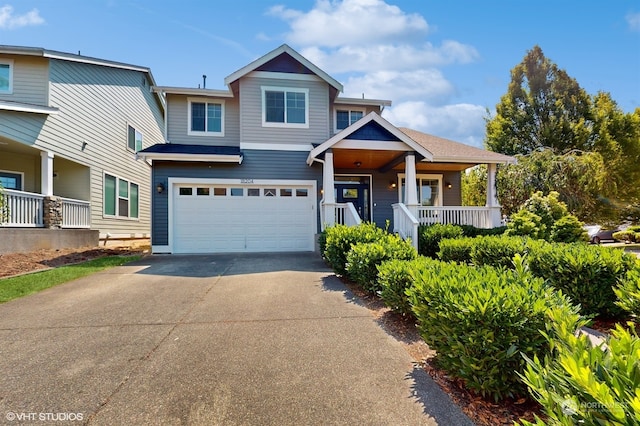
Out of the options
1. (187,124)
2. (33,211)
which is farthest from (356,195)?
(33,211)

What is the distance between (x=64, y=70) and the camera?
11211 mm

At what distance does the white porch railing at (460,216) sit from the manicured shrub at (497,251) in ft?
12.4

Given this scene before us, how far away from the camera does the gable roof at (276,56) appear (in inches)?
426

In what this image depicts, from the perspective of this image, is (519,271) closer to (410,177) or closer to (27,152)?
(410,177)

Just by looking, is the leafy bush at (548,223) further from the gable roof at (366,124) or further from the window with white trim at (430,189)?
the window with white trim at (430,189)

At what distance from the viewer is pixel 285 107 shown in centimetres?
1135

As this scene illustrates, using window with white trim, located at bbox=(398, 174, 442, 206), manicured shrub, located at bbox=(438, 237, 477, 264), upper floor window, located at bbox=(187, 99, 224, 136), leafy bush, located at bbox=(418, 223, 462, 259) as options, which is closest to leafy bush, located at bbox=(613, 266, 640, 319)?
manicured shrub, located at bbox=(438, 237, 477, 264)

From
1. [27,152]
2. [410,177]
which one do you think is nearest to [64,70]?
[27,152]

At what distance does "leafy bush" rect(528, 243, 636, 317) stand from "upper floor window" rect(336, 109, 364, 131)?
958cm

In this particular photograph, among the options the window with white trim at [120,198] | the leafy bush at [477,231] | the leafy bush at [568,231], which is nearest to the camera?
the leafy bush at [568,231]

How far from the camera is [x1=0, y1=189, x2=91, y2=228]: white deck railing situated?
28.5 feet

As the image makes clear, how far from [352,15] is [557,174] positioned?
10977mm

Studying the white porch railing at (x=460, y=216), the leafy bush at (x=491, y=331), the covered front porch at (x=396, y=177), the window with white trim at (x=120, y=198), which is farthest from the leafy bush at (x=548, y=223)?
the window with white trim at (x=120, y=198)

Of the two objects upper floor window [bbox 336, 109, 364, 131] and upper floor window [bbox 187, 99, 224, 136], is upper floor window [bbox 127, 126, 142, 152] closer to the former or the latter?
upper floor window [bbox 187, 99, 224, 136]
